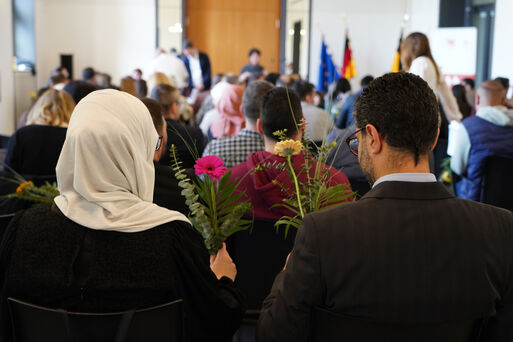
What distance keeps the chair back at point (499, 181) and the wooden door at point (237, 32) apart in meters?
9.35

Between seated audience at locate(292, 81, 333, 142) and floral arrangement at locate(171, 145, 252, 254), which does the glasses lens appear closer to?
floral arrangement at locate(171, 145, 252, 254)

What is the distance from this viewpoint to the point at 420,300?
51.8 inches

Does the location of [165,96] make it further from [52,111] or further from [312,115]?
[312,115]

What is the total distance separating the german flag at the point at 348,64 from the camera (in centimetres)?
1215

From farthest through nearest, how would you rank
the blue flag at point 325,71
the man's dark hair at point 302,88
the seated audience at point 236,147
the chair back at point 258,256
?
the blue flag at point 325,71 → the man's dark hair at point 302,88 → the seated audience at point 236,147 → the chair back at point 258,256

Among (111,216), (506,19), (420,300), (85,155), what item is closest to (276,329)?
(420,300)

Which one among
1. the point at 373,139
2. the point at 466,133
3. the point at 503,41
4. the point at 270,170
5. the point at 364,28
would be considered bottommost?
the point at 466,133

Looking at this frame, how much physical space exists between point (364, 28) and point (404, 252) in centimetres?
1222

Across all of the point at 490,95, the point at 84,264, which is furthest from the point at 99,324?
the point at 490,95

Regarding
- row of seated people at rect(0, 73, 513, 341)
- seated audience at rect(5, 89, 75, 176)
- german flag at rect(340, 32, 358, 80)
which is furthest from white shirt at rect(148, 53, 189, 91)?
row of seated people at rect(0, 73, 513, 341)

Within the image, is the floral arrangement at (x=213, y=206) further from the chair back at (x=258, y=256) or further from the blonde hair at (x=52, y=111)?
the blonde hair at (x=52, y=111)

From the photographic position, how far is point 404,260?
4.31 ft

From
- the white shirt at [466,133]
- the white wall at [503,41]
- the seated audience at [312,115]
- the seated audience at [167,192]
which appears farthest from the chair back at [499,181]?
the white wall at [503,41]

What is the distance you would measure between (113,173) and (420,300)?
0.80 meters
